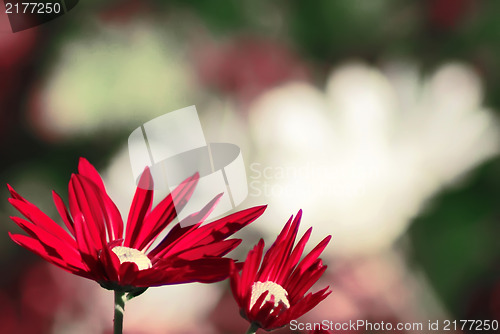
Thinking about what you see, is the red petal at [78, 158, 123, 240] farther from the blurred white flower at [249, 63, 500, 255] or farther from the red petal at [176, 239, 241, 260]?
the blurred white flower at [249, 63, 500, 255]

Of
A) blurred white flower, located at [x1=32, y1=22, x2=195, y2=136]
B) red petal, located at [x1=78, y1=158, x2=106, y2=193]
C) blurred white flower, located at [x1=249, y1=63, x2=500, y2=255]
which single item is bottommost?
blurred white flower, located at [x1=249, y1=63, x2=500, y2=255]

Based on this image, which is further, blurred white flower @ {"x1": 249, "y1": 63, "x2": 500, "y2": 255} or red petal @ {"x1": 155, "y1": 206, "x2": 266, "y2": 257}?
blurred white flower @ {"x1": 249, "y1": 63, "x2": 500, "y2": 255}

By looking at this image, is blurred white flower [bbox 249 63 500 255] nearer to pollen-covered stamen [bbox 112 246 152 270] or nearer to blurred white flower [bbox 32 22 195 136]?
blurred white flower [bbox 32 22 195 136]

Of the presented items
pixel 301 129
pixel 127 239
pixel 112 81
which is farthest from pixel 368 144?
pixel 127 239

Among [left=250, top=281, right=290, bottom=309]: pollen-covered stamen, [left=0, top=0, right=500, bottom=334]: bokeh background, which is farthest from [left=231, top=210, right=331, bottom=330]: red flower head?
[left=0, top=0, right=500, bottom=334]: bokeh background

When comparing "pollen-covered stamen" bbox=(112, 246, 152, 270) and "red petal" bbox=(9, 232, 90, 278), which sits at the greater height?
"red petal" bbox=(9, 232, 90, 278)

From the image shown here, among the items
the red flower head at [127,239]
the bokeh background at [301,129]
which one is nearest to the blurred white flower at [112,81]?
the bokeh background at [301,129]

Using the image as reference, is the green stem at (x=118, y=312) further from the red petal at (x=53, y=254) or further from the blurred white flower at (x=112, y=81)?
the blurred white flower at (x=112, y=81)
